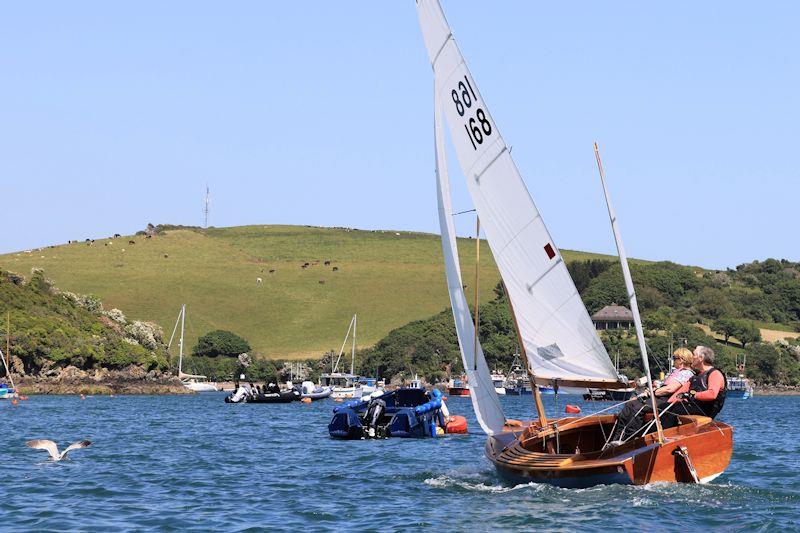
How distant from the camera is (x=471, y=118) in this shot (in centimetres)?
2489

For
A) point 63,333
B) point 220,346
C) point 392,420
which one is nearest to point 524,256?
point 392,420

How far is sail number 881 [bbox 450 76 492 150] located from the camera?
2461cm

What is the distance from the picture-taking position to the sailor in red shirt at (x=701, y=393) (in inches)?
944

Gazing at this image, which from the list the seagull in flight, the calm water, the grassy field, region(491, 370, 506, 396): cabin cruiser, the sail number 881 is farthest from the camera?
the grassy field

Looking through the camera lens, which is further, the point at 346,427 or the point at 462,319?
the point at 346,427

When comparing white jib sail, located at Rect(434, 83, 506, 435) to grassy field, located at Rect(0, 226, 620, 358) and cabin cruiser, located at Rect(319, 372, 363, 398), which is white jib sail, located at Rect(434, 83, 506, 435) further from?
grassy field, located at Rect(0, 226, 620, 358)

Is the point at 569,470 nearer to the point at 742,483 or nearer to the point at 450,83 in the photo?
the point at 742,483

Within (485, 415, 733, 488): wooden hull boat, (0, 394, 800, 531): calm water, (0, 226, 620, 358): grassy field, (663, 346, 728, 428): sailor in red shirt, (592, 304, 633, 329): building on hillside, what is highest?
(0, 226, 620, 358): grassy field

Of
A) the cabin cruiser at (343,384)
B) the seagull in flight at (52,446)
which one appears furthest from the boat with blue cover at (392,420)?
the cabin cruiser at (343,384)

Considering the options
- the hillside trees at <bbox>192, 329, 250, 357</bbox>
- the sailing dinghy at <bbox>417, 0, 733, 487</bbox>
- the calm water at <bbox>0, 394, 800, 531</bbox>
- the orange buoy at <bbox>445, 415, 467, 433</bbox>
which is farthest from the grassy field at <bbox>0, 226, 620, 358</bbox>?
the sailing dinghy at <bbox>417, 0, 733, 487</bbox>

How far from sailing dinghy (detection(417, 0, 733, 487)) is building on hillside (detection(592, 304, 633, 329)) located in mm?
138745

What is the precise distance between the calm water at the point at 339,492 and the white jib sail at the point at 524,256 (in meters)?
2.71

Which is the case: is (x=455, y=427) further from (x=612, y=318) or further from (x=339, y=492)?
(x=612, y=318)

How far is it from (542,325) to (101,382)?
9646 centimetres
